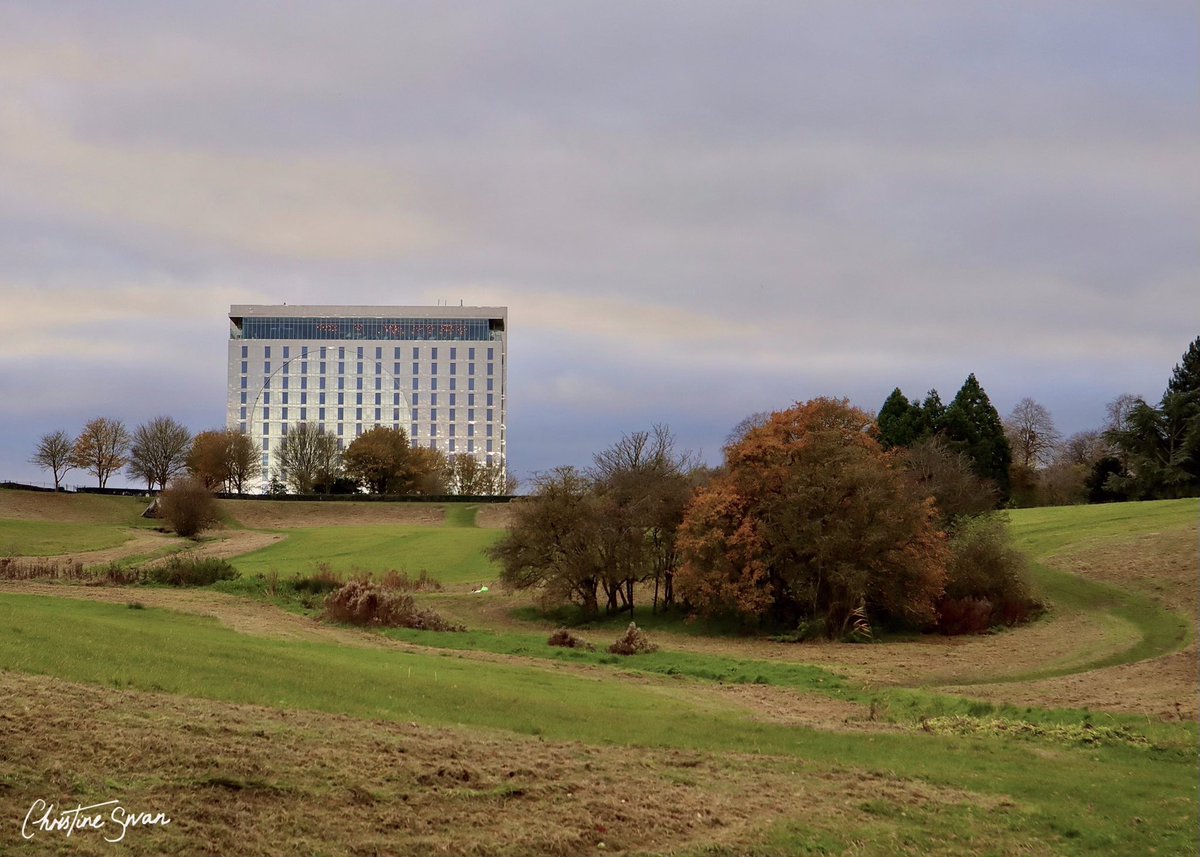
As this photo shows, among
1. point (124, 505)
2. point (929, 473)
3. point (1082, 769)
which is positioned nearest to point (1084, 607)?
point (929, 473)

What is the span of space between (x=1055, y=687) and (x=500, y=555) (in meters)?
27.2

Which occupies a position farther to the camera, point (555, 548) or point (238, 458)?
point (238, 458)

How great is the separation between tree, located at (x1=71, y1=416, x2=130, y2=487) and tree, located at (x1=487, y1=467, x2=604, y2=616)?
101 m

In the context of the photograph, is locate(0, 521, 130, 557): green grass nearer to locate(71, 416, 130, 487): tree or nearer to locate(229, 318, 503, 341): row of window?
locate(71, 416, 130, 487): tree

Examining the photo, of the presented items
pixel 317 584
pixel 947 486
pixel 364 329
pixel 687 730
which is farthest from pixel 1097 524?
pixel 364 329

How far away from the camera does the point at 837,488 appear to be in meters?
42.2

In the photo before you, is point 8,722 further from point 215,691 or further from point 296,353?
point 296,353

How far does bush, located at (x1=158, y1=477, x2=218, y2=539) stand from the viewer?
265ft

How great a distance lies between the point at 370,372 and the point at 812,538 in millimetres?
158310

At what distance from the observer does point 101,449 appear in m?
130

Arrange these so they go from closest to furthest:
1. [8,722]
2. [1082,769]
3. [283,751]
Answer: [8,722], [283,751], [1082,769]

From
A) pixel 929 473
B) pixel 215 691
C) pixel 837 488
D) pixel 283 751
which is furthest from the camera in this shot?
pixel 929 473

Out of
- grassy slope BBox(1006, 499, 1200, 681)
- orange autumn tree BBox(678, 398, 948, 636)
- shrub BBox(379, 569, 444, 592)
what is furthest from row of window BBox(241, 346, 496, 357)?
orange autumn tree BBox(678, 398, 948, 636)

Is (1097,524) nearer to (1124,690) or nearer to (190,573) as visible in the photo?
(1124,690)
